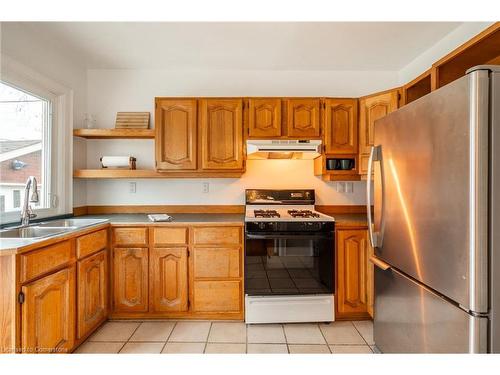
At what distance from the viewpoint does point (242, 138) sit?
2.57 metres

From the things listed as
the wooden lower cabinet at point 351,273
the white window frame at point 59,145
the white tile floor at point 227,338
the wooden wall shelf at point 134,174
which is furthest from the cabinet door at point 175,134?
the wooden lower cabinet at point 351,273

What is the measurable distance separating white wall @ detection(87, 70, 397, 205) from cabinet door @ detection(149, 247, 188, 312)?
2.42 ft

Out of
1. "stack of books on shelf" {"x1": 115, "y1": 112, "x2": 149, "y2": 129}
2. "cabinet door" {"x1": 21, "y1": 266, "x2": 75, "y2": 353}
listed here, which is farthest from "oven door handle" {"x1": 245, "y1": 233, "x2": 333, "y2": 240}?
"stack of books on shelf" {"x1": 115, "y1": 112, "x2": 149, "y2": 129}

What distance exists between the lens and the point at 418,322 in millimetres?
1384

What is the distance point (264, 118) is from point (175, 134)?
85 cm

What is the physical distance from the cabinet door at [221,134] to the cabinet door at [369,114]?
113 cm

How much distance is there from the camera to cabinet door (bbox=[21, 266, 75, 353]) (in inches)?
55.7

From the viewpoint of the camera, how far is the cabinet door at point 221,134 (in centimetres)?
255

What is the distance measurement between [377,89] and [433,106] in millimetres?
1908

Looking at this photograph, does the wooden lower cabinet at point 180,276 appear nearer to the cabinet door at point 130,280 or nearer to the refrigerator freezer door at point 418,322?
the cabinet door at point 130,280

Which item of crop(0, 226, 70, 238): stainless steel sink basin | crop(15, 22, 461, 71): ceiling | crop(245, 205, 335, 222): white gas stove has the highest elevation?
crop(15, 22, 461, 71): ceiling

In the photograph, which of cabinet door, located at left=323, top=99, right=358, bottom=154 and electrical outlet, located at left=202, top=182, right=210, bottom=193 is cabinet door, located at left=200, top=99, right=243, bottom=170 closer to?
electrical outlet, located at left=202, top=182, right=210, bottom=193
